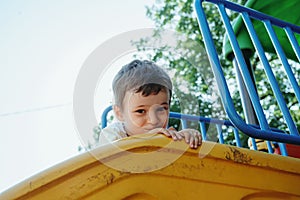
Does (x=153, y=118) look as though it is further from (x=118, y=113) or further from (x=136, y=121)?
(x=118, y=113)

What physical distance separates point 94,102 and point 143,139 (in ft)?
0.68

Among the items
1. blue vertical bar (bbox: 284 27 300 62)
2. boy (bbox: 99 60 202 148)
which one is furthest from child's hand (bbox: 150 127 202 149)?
blue vertical bar (bbox: 284 27 300 62)

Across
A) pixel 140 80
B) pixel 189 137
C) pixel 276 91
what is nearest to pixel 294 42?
pixel 276 91

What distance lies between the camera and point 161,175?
0.70 metres

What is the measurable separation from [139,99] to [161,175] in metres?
0.34

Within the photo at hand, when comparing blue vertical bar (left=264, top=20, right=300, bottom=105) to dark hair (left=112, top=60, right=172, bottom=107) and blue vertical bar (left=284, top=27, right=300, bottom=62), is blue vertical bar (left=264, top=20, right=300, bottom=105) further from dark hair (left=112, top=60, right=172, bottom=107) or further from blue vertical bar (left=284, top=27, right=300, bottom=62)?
dark hair (left=112, top=60, right=172, bottom=107)

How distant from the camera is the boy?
0.99m

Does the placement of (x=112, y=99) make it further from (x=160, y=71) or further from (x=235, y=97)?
(x=235, y=97)

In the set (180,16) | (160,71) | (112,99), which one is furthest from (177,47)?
(180,16)

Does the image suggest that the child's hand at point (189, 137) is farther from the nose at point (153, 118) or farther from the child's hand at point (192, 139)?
the nose at point (153, 118)

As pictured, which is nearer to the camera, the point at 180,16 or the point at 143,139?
the point at 143,139

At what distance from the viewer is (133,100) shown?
101 cm

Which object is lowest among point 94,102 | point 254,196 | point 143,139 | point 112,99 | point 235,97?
point 254,196

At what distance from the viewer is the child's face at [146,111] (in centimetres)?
98
